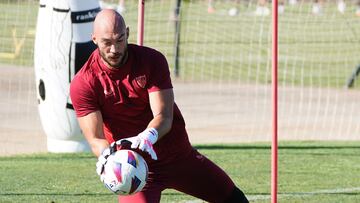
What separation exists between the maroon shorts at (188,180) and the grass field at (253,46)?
550 inches

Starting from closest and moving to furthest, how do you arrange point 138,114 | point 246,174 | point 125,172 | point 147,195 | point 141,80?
point 125,172 → point 141,80 → point 138,114 → point 147,195 → point 246,174

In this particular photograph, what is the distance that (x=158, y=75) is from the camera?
716cm

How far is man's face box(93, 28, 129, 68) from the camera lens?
22.5 ft

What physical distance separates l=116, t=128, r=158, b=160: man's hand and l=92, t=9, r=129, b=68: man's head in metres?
0.55

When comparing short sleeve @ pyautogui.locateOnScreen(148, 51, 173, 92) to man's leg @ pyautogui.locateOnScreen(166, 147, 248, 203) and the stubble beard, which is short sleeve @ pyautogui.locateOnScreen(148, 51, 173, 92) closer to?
the stubble beard

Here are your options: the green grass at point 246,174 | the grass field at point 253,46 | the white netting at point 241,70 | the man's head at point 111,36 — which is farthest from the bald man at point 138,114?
the grass field at point 253,46

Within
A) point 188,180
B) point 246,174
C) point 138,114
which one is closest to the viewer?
point 138,114

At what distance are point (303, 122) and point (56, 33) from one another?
229 inches

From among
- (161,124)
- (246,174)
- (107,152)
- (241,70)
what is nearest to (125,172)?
(107,152)

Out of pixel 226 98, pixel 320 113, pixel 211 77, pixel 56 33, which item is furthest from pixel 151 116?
pixel 211 77

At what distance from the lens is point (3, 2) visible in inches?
708

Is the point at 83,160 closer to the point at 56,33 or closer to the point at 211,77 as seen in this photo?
the point at 56,33

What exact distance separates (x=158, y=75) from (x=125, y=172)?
83 cm

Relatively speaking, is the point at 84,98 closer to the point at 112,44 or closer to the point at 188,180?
the point at 112,44
